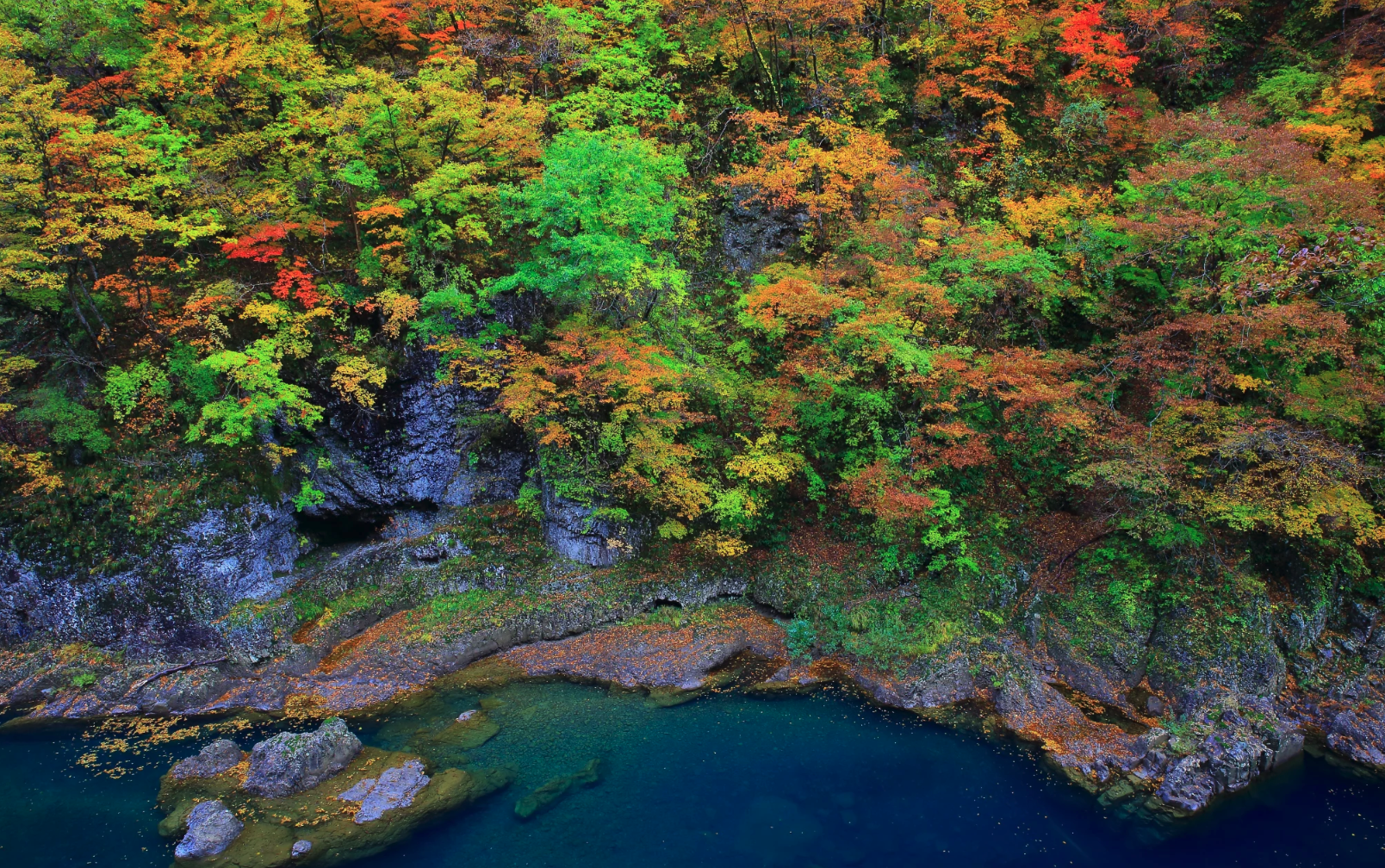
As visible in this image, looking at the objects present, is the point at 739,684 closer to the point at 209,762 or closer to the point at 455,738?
the point at 455,738

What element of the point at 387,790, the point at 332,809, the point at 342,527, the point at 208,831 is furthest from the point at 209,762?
the point at 342,527

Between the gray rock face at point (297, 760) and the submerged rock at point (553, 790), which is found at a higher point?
the gray rock face at point (297, 760)

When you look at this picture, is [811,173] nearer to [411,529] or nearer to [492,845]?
[411,529]

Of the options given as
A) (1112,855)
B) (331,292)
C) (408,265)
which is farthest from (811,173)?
(1112,855)

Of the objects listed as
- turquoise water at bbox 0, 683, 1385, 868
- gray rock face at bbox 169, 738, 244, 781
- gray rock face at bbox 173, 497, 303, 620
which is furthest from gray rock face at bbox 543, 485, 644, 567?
gray rock face at bbox 169, 738, 244, 781

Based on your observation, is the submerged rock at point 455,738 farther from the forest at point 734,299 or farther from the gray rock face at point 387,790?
the forest at point 734,299

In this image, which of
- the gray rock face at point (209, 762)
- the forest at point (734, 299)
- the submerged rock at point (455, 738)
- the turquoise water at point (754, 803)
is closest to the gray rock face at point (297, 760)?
the gray rock face at point (209, 762)
